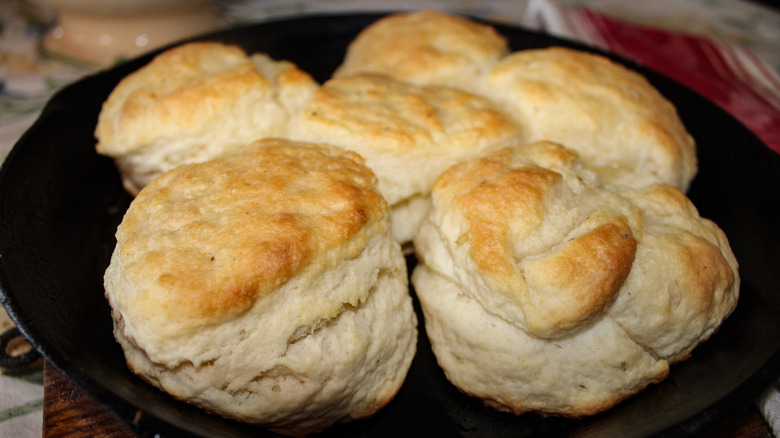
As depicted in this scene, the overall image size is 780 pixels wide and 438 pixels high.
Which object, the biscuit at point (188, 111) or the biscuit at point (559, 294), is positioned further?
the biscuit at point (188, 111)

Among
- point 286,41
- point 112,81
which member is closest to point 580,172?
point 286,41

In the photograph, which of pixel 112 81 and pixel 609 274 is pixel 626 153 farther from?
pixel 112 81

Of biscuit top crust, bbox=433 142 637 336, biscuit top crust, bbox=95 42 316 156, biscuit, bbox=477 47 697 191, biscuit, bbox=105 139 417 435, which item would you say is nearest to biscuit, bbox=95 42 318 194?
biscuit top crust, bbox=95 42 316 156

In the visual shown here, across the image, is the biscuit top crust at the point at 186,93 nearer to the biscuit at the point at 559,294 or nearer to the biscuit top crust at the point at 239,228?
the biscuit top crust at the point at 239,228

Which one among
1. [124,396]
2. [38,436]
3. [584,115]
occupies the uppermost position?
[584,115]

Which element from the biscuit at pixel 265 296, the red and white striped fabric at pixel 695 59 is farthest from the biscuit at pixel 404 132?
the red and white striped fabric at pixel 695 59

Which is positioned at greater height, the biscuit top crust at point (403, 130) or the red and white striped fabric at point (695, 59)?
the biscuit top crust at point (403, 130)

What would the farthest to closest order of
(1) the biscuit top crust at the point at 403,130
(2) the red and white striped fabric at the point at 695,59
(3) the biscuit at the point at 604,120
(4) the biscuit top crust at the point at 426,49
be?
(2) the red and white striped fabric at the point at 695,59 → (4) the biscuit top crust at the point at 426,49 → (3) the biscuit at the point at 604,120 → (1) the biscuit top crust at the point at 403,130
